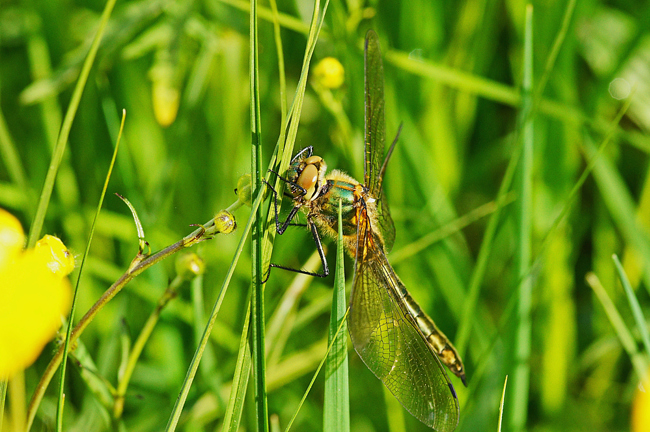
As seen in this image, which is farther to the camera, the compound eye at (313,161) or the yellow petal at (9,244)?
the compound eye at (313,161)

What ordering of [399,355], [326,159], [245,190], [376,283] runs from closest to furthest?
[245,190]
[399,355]
[376,283]
[326,159]

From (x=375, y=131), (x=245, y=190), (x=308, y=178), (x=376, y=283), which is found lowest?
(x=245, y=190)

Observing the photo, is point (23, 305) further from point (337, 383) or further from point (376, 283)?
point (376, 283)

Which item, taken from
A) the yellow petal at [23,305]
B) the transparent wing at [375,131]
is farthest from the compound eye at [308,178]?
the yellow petal at [23,305]

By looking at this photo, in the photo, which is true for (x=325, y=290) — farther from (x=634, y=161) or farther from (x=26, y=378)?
(x=634, y=161)

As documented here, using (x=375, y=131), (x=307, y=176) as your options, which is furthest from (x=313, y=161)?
(x=375, y=131)

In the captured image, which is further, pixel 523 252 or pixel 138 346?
pixel 523 252

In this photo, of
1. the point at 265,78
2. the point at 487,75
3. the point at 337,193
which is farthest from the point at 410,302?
the point at 487,75

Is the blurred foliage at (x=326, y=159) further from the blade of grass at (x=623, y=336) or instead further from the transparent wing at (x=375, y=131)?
Result: the blade of grass at (x=623, y=336)
